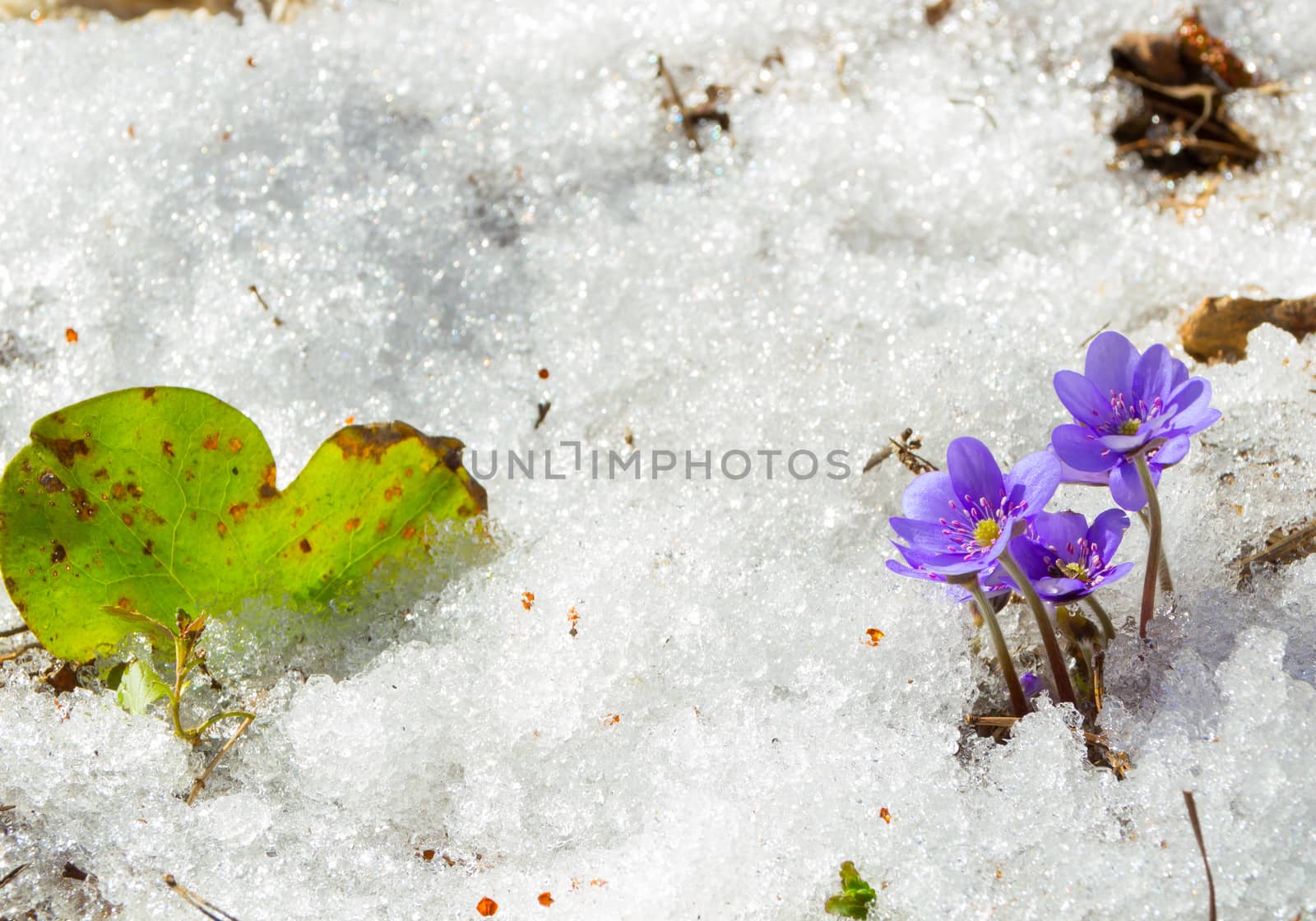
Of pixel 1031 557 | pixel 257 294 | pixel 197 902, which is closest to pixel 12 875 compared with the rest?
pixel 197 902

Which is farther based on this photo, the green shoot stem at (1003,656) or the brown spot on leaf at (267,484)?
the brown spot on leaf at (267,484)

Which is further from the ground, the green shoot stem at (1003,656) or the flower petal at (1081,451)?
the flower petal at (1081,451)

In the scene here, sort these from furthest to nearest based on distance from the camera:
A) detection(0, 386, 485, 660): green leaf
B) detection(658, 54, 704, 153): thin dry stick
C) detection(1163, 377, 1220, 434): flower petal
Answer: detection(658, 54, 704, 153): thin dry stick, detection(0, 386, 485, 660): green leaf, detection(1163, 377, 1220, 434): flower petal

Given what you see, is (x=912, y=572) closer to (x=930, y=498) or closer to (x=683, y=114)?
(x=930, y=498)

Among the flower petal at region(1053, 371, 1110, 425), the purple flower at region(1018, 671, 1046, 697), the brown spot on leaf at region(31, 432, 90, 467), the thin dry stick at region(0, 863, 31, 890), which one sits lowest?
the thin dry stick at region(0, 863, 31, 890)

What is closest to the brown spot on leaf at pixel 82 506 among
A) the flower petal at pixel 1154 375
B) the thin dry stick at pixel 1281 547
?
the flower petal at pixel 1154 375

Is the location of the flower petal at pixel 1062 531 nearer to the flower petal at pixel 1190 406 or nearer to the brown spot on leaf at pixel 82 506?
the flower petal at pixel 1190 406

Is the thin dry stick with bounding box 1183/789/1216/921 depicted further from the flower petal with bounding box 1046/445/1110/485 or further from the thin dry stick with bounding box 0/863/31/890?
the thin dry stick with bounding box 0/863/31/890

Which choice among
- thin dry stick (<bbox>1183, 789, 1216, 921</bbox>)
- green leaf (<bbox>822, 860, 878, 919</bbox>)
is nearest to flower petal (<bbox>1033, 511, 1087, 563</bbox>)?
thin dry stick (<bbox>1183, 789, 1216, 921</bbox>)

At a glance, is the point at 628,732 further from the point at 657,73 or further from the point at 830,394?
the point at 657,73
